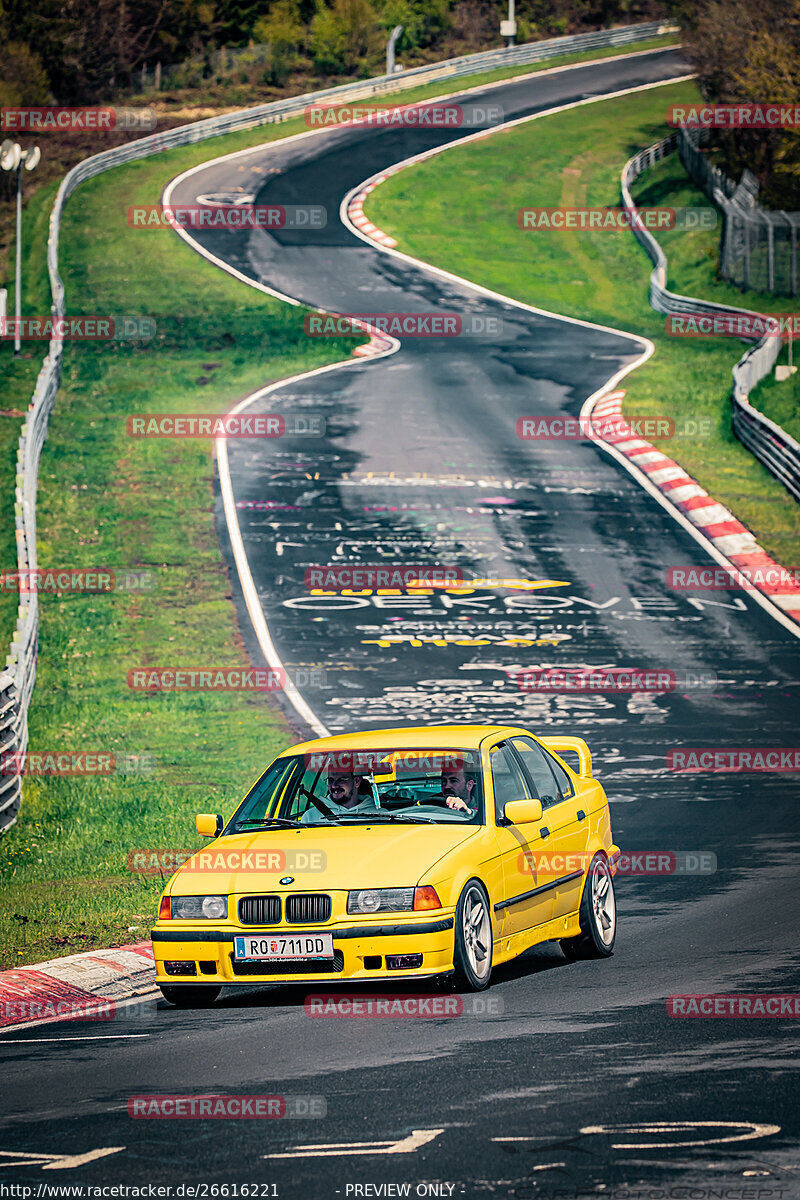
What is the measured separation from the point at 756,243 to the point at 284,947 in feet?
132

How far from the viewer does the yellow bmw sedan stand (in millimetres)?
8523

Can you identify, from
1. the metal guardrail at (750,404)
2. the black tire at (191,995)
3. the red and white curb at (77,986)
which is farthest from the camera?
the metal guardrail at (750,404)

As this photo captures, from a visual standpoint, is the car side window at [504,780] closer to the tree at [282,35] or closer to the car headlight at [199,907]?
the car headlight at [199,907]

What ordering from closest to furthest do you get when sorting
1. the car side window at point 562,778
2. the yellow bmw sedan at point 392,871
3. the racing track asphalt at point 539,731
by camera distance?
1. the racing track asphalt at point 539,731
2. the yellow bmw sedan at point 392,871
3. the car side window at point 562,778

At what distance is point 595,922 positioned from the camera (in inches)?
396

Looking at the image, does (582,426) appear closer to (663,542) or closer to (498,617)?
(663,542)

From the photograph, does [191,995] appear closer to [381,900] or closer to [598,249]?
[381,900]

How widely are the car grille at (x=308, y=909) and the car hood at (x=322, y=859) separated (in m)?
0.05

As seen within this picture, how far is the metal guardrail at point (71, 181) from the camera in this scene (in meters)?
16.8

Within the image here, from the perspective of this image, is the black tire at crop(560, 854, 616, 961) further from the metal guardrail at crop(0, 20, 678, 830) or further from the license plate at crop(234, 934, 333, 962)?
the metal guardrail at crop(0, 20, 678, 830)

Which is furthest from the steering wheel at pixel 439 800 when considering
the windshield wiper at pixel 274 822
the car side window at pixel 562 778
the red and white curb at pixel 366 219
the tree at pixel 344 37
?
the tree at pixel 344 37

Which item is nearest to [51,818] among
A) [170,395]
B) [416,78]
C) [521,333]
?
[170,395]

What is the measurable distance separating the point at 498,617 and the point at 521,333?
845 inches

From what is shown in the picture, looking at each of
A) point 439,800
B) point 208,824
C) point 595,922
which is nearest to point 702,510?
point 595,922
